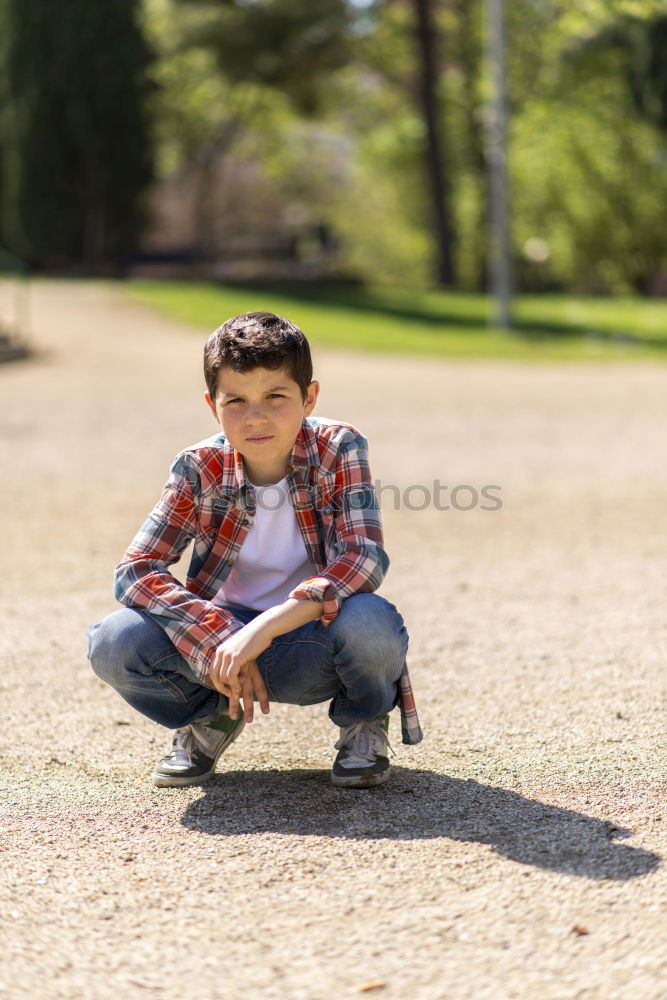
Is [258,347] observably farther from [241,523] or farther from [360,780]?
[360,780]

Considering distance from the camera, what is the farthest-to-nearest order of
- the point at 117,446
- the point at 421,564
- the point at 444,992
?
the point at 117,446 → the point at 421,564 → the point at 444,992

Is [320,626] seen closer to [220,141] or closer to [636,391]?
[636,391]

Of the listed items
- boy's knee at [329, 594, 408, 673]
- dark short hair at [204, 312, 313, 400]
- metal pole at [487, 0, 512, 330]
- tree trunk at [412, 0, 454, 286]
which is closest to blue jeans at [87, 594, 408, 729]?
boy's knee at [329, 594, 408, 673]

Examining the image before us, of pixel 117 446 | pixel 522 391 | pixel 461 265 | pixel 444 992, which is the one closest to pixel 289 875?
pixel 444 992

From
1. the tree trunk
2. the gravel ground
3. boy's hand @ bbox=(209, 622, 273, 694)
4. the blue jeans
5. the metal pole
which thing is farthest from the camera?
the tree trunk

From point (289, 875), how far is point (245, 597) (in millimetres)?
777

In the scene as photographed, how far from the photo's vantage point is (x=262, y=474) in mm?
3145

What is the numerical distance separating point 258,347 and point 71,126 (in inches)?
875

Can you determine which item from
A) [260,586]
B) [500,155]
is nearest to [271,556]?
[260,586]

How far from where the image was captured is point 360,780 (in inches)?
122

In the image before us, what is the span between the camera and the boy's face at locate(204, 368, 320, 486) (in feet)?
9.89

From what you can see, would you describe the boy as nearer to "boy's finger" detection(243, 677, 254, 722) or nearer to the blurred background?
"boy's finger" detection(243, 677, 254, 722)

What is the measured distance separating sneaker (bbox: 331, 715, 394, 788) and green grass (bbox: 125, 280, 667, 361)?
12.6 m

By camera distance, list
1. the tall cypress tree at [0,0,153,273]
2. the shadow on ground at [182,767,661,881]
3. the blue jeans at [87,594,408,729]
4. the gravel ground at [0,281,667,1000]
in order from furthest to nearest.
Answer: the tall cypress tree at [0,0,153,273] < the blue jeans at [87,594,408,729] < the shadow on ground at [182,767,661,881] < the gravel ground at [0,281,667,1000]
